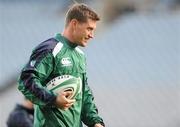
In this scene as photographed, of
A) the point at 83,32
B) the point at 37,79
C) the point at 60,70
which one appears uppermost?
the point at 83,32

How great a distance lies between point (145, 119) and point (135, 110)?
0.31 meters

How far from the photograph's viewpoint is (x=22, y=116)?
21.0 ft

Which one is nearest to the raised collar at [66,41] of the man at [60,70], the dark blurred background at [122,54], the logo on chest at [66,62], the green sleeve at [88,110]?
the man at [60,70]

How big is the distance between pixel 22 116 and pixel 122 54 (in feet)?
15.6

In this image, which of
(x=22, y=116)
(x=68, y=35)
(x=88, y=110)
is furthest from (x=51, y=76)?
(x=22, y=116)

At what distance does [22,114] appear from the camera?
6.43 meters

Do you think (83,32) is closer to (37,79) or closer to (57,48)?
(57,48)

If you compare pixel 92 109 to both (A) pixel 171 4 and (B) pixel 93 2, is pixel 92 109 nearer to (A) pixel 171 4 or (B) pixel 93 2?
(B) pixel 93 2

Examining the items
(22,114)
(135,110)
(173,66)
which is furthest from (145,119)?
(22,114)

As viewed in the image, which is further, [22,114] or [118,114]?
[118,114]

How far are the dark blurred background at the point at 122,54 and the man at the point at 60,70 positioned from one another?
605 centimetres

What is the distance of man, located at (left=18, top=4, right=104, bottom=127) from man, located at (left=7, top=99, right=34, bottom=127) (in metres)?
2.15

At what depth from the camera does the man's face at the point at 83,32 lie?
4.11m

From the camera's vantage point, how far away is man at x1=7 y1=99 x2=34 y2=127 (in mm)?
6328
